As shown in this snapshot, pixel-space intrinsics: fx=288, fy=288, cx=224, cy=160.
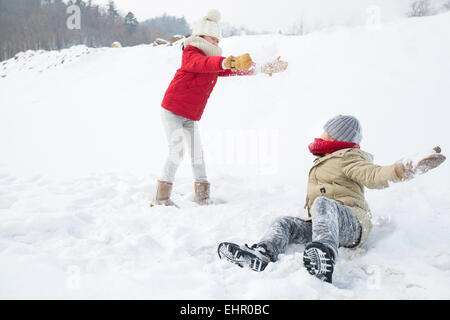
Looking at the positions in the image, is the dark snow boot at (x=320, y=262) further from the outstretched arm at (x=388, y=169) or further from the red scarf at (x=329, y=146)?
the red scarf at (x=329, y=146)

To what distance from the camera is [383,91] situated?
15.1 ft

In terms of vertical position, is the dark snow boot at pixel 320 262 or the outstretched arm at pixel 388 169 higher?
the outstretched arm at pixel 388 169

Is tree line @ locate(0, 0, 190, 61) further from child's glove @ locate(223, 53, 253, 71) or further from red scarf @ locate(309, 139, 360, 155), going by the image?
red scarf @ locate(309, 139, 360, 155)

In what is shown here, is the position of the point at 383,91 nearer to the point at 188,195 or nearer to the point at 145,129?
the point at 188,195

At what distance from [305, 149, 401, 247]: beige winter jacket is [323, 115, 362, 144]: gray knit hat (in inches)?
6.7

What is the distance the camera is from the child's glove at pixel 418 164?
4.51 ft

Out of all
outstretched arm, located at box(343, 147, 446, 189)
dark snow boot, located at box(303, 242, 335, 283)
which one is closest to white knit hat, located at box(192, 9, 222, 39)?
outstretched arm, located at box(343, 147, 446, 189)

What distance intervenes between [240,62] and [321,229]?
4.17 ft

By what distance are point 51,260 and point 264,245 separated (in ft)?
3.73

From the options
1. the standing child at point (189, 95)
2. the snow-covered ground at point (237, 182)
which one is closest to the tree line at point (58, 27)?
the snow-covered ground at point (237, 182)

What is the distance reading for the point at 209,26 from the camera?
2658 millimetres

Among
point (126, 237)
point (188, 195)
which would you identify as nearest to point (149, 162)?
point (188, 195)

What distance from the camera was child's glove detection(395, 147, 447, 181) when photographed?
137cm
